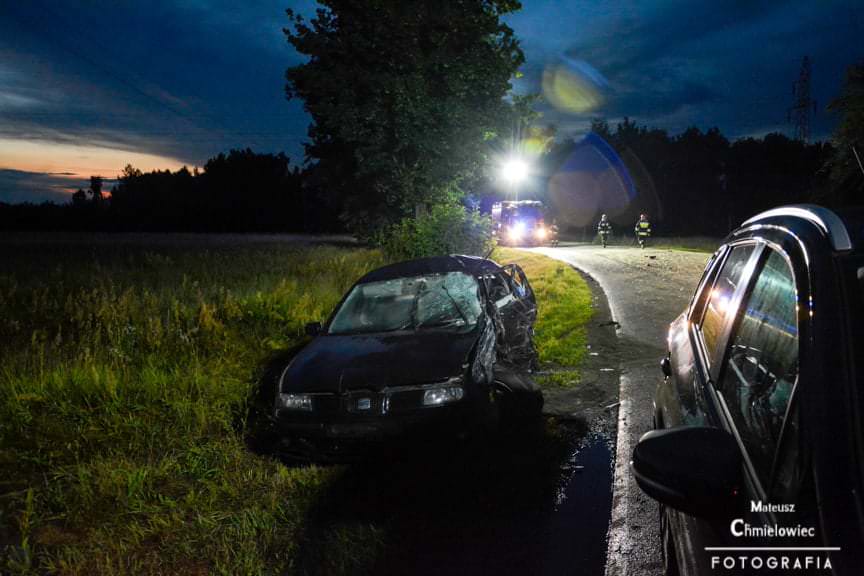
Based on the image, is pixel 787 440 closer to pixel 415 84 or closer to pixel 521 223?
pixel 415 84

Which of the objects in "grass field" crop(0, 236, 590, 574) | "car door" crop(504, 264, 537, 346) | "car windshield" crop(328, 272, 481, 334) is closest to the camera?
"grass field" crop(0, 236, 590, 574)

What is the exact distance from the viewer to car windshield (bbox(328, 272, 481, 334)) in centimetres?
554

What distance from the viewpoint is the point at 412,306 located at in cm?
587

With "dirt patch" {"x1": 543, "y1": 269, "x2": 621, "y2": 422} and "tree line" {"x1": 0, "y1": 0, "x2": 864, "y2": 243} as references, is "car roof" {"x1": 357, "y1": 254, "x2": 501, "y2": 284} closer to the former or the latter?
"dirt patch" {"x1": 543, "y1": 269, "x2": 621, "y2": 422}

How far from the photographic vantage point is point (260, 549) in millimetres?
3369

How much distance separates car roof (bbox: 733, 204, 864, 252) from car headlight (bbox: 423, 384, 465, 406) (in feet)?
9.03

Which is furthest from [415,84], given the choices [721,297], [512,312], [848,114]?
[848,114]

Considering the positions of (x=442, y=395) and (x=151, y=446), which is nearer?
(x=442, y=395)

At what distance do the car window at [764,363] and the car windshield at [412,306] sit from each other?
323 cm

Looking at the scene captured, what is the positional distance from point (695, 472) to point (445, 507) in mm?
2628

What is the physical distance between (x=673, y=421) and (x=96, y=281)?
10.7m

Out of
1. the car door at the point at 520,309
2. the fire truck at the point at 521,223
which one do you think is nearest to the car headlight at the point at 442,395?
the car door at the point at 520,309

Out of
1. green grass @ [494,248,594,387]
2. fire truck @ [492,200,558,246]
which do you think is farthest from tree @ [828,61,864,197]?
green grass @ [494,248,594,387]

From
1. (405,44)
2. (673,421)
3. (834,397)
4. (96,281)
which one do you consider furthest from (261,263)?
(834,397)
